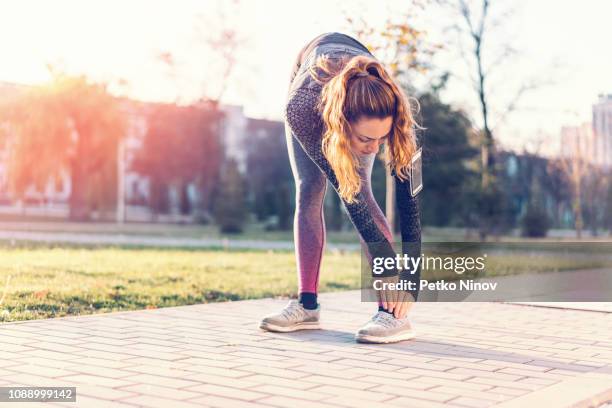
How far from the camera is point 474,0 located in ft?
61.5

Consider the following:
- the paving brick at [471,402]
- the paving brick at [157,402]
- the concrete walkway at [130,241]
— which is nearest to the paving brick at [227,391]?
the paving brick at [157,402]

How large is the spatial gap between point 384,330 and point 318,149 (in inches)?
34.4

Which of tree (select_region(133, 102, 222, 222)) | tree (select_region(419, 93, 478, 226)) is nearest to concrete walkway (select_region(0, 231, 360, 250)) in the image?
tree (select_region(419, 93, 478, 226))

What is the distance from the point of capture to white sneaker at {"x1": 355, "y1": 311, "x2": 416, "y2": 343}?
3.53 metres

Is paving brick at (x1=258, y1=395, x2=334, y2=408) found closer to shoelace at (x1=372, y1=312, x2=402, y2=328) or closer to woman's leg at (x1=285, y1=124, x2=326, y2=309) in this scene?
shoelace at (x1=372, y1=312, x2=402, y2=328)

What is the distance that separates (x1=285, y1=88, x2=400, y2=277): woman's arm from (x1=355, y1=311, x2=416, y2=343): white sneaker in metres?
0.28

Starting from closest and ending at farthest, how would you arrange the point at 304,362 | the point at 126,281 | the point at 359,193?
the point at 304,362, the point at 359,193, the point at 126,281

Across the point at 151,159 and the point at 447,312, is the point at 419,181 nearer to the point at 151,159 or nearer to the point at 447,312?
the point at 447,312

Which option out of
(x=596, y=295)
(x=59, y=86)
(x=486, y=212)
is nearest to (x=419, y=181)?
(x=596, y=295)

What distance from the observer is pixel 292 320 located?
3830mm

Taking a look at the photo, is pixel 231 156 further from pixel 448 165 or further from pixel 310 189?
pixel 310 189

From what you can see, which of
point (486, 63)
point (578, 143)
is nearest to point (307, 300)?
point (486, 63)

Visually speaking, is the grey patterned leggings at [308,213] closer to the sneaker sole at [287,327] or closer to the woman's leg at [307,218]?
the woman's leg at [307,218]

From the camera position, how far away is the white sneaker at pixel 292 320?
3.81 m
